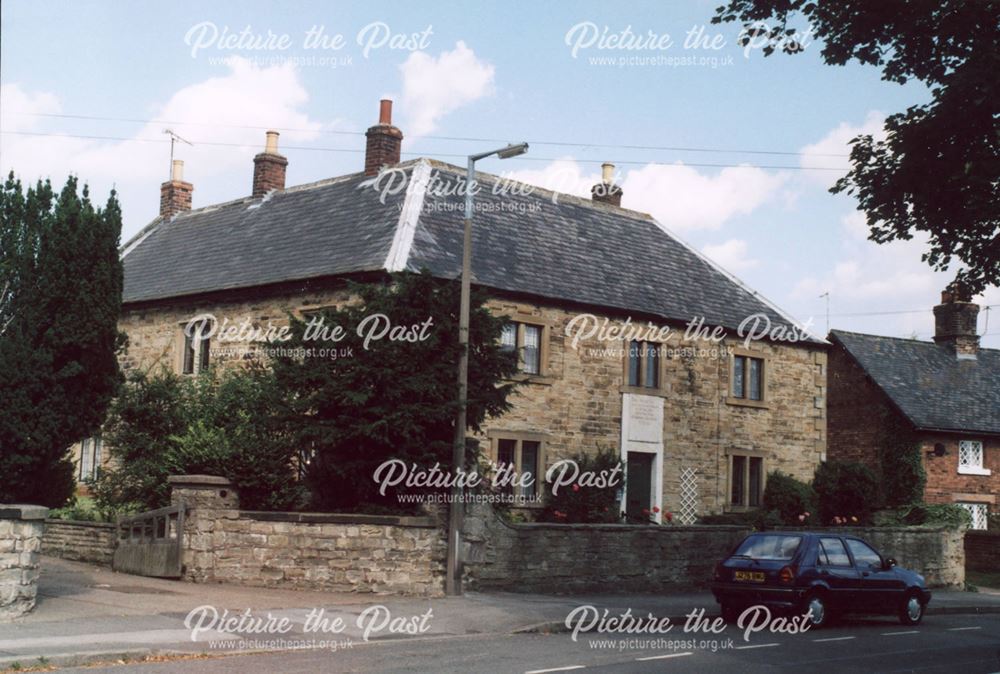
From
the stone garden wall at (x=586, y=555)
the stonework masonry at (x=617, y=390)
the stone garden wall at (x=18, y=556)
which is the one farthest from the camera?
the stonework masonry at (x=617, y=390)

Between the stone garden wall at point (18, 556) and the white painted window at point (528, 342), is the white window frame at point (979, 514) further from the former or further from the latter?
the stone garden wall at point (18, 556)

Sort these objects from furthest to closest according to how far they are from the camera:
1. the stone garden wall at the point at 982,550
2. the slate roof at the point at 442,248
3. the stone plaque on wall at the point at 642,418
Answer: the stone garden wall at the point at 982,550 < the stone plaque on wall at the point at 642,418 < the slate roof at the point at 442,248

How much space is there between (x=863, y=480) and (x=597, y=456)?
29.8 ft

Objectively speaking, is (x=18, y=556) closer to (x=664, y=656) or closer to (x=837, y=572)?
(x=664, y=656)

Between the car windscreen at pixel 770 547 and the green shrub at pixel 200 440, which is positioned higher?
the green shrub at pixel 200 440

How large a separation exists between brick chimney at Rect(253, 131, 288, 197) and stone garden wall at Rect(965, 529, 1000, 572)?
2386 cm

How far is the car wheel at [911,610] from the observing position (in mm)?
18719

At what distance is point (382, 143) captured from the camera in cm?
3081

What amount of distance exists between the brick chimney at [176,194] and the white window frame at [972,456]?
2773cm

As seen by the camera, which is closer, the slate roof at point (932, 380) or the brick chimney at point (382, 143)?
the brick chimney at point (382, 143)

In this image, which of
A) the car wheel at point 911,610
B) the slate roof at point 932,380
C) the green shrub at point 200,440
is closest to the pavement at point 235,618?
the green shrub at point 200,440

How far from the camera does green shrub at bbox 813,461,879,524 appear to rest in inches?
1237

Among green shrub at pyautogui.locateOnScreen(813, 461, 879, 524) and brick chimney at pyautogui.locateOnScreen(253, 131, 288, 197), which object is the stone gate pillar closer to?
brick chimney at pyautogui.locateOnScreen(253, 131, 288, 197)

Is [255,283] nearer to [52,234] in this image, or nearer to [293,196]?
[293,196]
